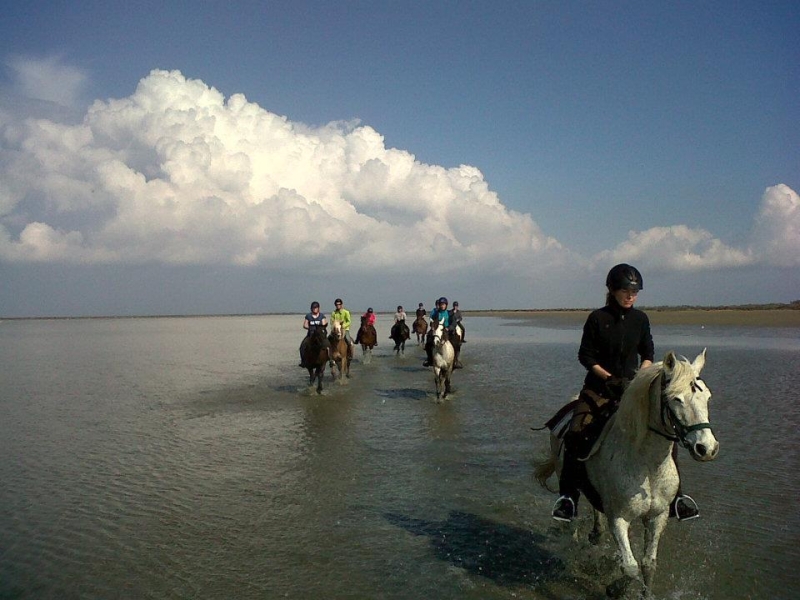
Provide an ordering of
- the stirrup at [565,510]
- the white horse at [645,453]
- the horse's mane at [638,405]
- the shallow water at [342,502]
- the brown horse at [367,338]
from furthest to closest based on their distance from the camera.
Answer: the brown horse at [367,338] → the shallow water at [342,502] → the stirrup at [565,510] → the horse's mane at [638,405] → the white horse at [645,453]

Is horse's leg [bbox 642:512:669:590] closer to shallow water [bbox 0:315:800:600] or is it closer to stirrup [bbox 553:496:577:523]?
shallow water [bbox 0:315:800:600]

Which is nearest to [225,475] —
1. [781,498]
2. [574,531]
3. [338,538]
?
[338,538]

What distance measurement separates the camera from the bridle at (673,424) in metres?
3.64

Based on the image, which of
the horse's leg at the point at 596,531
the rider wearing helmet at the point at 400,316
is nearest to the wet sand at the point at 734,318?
the rider wearing helmet at the point at 400,316

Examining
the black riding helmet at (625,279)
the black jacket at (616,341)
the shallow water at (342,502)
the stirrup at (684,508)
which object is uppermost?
the black riding helmet at (625,279)

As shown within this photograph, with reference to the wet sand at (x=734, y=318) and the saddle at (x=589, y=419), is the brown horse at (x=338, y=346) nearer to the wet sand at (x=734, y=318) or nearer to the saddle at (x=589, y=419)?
the saddle at (x=589, y=419)

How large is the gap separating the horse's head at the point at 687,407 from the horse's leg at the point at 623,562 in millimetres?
926

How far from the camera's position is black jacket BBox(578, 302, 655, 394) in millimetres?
4879

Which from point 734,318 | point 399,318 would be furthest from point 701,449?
point 734,318

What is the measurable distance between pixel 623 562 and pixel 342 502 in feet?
11.8

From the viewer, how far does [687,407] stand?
371cm

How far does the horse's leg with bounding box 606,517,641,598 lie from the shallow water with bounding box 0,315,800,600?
335mm

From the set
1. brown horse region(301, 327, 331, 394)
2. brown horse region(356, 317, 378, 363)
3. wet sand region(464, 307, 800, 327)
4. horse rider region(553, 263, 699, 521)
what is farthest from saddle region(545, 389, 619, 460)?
wet sand region(464, 307, 800, 327)

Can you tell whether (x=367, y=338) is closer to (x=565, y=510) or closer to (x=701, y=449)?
(x=565, y=510)
